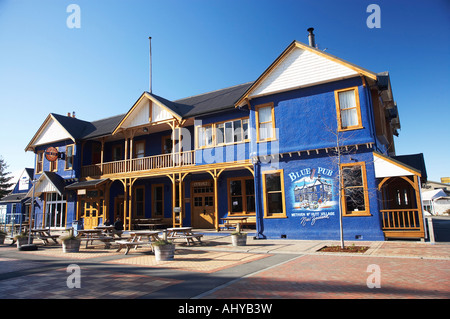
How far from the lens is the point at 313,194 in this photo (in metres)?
14.2

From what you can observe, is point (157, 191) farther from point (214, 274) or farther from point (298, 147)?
point (214, 274)

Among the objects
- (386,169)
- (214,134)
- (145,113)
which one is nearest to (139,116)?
(145,113)

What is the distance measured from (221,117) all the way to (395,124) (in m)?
14.1

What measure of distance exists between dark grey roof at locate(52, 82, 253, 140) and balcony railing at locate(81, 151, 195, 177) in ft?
7.78

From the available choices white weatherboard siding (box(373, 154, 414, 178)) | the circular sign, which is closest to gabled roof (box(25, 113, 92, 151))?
the circular sign

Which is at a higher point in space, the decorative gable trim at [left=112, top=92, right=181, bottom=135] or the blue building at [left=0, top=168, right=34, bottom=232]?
the decorative gable trim at [left=112, top=92, right=181, bottom=135]

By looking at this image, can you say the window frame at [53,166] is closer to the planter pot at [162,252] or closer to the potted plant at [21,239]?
the potted plant at [21,239]

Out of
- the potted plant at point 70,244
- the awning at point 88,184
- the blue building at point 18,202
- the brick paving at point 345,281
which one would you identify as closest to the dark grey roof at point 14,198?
the blue building at point 18,202

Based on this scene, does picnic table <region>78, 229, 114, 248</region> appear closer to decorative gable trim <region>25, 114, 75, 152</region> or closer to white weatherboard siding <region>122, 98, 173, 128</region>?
white weatherboard siding <region>122, 98, 173, 128</region>

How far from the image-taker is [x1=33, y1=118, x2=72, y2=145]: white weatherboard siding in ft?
82.1

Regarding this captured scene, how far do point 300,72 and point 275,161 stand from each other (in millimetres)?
4553

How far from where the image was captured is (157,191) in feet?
74.4

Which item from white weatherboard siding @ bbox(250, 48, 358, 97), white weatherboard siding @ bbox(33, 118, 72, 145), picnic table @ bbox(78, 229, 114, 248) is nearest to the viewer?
picnic table @ bbox(78, 229, 114, 248)

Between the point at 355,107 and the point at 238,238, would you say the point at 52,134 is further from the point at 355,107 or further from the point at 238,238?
the point at 355,107
